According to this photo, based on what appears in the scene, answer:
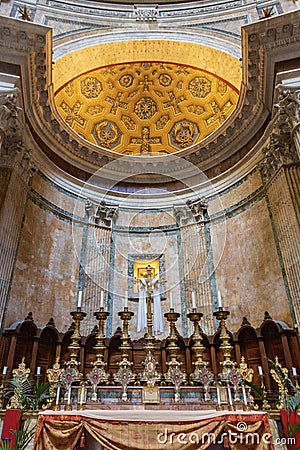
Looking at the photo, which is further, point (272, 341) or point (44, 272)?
point (44, 272)

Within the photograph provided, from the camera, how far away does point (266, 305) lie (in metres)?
8.73

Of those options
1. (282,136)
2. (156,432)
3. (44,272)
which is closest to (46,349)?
(44,272)

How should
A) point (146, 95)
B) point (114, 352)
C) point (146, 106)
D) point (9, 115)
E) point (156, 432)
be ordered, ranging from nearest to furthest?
point (156, 432) < point (9, 115) < point (114, 352) < point (146, 95) < point (146, 106)

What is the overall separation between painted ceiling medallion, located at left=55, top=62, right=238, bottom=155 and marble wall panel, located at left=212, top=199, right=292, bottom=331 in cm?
546

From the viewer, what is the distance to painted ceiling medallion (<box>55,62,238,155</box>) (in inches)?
550

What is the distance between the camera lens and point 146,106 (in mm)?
15320

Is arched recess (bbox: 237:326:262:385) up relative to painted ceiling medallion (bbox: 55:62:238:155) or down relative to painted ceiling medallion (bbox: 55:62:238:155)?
down

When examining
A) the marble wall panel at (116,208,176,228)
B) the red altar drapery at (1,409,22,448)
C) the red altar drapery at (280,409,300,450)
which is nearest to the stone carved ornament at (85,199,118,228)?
the marble wall panel at (116,208,176,228)

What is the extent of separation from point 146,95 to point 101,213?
6.26 meters

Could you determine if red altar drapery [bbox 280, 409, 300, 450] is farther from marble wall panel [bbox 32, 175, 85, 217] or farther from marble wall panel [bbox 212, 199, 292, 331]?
marble wall panel [bbox 32, 175, 85, 217]

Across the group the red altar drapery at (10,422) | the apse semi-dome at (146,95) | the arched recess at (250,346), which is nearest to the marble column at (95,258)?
the apse semi-dome at (146,95)

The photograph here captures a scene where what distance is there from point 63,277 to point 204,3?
1153 centimetres

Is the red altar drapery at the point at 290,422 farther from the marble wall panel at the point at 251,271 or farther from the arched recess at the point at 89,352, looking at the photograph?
the arched recess at the point at 89,352

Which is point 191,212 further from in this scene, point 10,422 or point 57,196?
point 10,422
